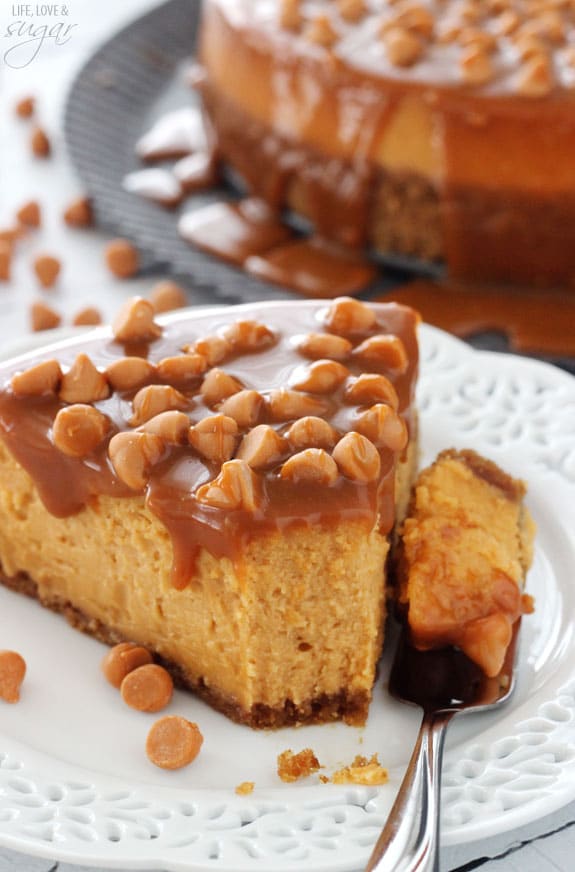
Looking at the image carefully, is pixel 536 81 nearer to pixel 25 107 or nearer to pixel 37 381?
pixel 37 381

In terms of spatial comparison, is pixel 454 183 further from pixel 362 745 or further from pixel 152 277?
pixel 362 745

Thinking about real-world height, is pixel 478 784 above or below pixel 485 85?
below

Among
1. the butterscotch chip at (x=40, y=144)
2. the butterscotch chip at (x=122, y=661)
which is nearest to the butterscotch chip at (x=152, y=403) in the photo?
the butterscotch chip at (x=122, y=661)

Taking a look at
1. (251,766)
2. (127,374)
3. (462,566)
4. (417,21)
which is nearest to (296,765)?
(251,766)

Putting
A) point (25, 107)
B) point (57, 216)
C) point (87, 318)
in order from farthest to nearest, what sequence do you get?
point (25, 107) < point (57, 216) < point (87, 318)

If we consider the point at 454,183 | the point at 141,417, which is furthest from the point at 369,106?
the point at 141,417

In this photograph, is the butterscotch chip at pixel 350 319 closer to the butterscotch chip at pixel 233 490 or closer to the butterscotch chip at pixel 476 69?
the butterscotch chip at pixel 233 490
